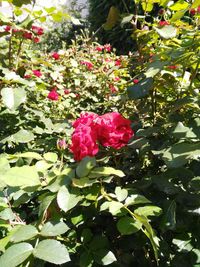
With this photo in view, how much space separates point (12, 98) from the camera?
4.50 feet

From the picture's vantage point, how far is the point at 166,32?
1215mm

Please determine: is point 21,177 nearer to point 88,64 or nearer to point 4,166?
point 4,166

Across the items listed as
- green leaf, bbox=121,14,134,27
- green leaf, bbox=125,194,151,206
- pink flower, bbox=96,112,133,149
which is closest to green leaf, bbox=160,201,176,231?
green leaf, bbox=125,194,151,206

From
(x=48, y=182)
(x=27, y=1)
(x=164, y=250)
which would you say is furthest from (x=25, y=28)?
(x=164, y=250)

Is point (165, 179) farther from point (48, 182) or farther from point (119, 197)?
point (48, 182)

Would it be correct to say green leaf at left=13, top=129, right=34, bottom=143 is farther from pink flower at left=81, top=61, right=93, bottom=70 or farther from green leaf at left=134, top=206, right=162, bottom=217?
pink flower at left=81, top=61, right=93, bottom=70

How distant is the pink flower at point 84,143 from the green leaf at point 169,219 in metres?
0.25

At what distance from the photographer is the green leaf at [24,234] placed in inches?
31.6

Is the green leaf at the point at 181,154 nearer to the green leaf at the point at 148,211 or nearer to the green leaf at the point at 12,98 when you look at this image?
the green leaf at the point at 148,211

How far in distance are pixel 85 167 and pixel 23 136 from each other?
0.75m

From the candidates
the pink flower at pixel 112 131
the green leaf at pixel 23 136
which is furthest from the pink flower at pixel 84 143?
the green leaf at pixel 23 136

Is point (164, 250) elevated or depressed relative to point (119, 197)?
depressed

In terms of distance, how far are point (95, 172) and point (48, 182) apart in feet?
0.39

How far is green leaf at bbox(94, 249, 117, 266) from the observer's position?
3.11 ft
